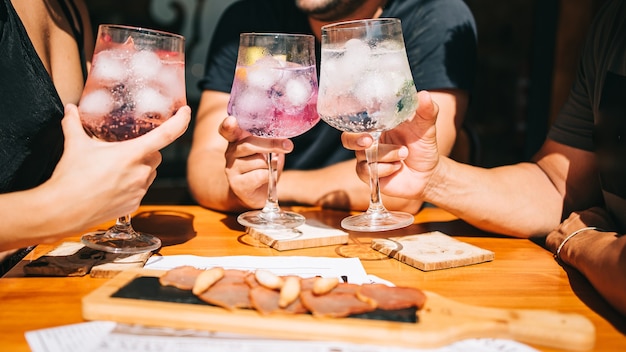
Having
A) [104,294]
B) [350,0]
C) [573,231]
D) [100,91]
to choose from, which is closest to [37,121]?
[100,91]

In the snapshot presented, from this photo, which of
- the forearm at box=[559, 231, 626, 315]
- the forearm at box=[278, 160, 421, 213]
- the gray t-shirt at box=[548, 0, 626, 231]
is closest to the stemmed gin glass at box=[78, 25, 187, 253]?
the forearm at box=[278, 160, 421, 213]

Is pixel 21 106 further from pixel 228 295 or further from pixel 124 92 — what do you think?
pixel 228 295

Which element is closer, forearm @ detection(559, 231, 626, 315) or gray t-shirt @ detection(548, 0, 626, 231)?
forearm @ detection(559, 231, 626, 315)

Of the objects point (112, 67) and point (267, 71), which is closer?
point (112, 67)

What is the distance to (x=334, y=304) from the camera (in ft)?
3.34

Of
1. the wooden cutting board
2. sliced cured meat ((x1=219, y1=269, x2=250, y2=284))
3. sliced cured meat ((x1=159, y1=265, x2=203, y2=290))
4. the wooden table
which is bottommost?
the wooden table

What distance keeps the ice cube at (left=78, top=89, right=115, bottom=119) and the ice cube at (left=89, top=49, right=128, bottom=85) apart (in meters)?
0.03

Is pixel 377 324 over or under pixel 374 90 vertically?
under

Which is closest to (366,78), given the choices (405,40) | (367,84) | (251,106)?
(367,84)

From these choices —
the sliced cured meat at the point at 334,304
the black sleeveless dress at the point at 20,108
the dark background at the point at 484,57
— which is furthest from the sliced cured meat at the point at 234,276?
the dark background at the point at 484,57

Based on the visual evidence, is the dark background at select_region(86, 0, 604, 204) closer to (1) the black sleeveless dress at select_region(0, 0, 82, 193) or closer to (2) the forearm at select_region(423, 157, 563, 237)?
(1) the black sleeveless dress at select_region(0, 0, 82, 193)

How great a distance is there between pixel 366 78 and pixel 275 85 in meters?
0.26

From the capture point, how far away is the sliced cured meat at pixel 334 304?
3.24 ft

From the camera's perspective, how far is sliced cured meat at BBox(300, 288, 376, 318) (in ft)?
3.24
